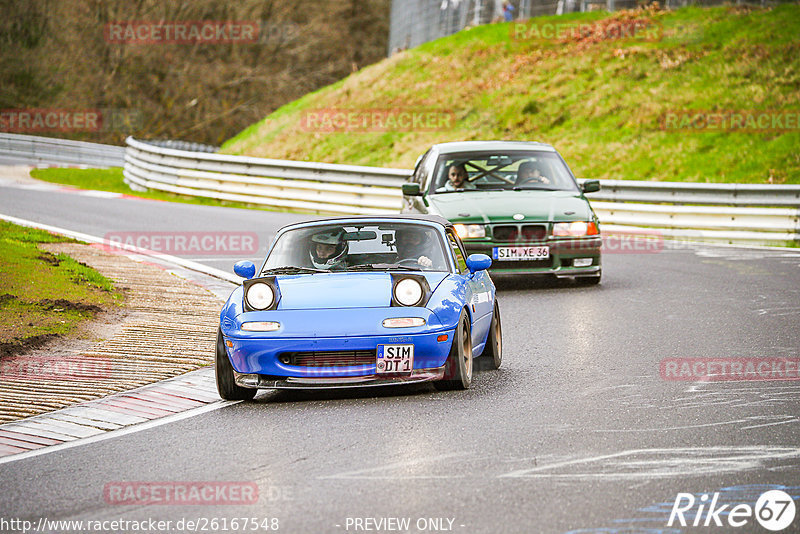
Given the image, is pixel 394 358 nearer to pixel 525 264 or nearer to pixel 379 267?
pixel 379 267

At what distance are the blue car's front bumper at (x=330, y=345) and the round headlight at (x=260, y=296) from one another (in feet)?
0.47

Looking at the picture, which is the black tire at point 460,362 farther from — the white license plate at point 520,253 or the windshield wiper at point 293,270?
the white license plate at point 520,253

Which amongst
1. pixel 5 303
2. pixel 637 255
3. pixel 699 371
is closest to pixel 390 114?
pixel 637 255

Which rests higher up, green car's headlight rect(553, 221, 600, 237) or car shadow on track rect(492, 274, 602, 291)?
green car's headlight rect(553, 221, 600, 237)

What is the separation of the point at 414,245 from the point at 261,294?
140 cm

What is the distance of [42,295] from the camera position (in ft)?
38.7

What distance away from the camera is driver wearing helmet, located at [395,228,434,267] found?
895cm

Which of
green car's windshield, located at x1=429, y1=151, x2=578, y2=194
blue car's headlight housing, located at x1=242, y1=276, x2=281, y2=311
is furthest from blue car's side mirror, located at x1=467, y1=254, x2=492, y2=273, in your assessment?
green car's windshield, located at x1=429, y1=151, x2=578, y2=194

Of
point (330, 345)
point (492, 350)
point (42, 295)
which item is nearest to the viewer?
point (330, 345)

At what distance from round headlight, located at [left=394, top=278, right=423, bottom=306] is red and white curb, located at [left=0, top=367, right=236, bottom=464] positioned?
52.7 inches

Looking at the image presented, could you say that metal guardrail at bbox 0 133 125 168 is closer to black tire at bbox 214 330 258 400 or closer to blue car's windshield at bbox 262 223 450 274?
blue car's windshield at bbox 262 223 450 274

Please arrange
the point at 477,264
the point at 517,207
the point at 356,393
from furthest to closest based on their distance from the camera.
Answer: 1. the point at 517,207
2. the point at 477,264
3. the point at 356,393

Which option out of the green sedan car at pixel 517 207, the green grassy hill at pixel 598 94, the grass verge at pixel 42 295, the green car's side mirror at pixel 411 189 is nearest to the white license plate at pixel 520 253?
the green sedan car at pixel 517 207

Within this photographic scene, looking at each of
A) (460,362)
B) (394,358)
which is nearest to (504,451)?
(394,358)
